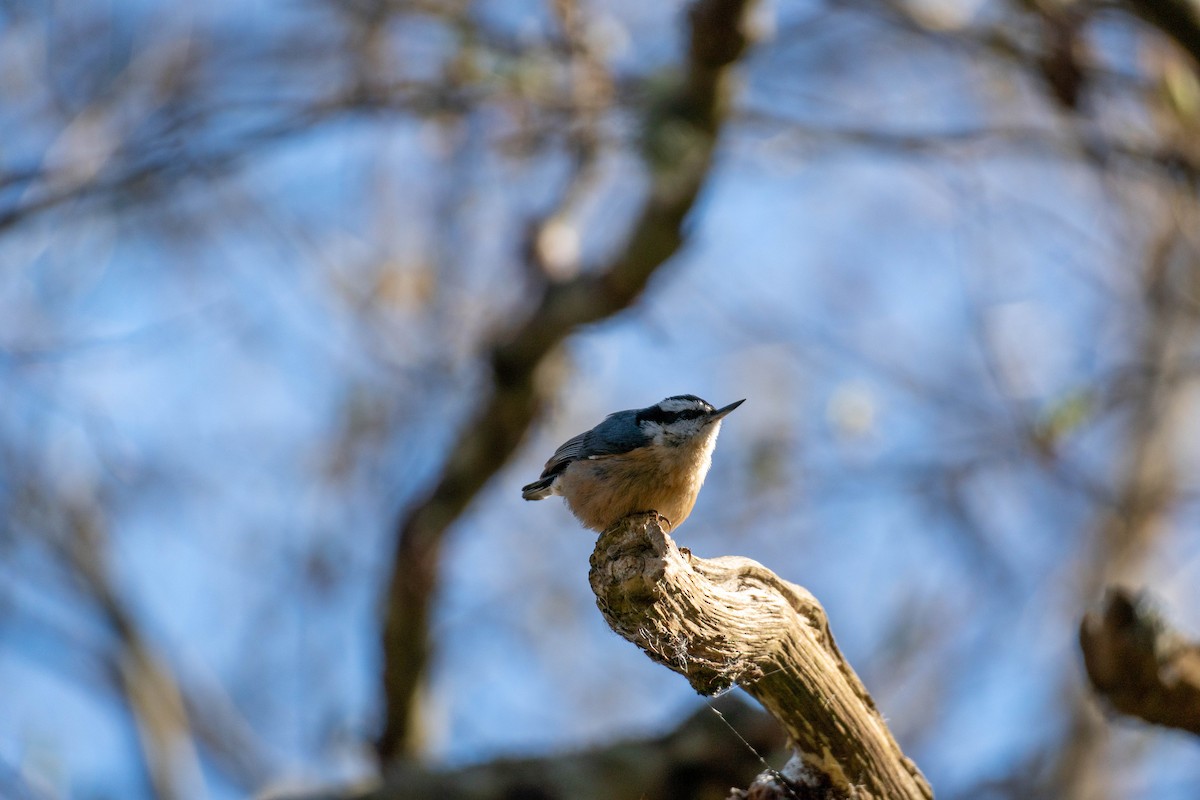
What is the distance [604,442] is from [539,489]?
420 millimetres

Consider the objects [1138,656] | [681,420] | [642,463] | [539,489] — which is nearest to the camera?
[1138,656]

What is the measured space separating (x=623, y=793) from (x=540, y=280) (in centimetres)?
228

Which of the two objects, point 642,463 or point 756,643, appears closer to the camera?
point 756,643

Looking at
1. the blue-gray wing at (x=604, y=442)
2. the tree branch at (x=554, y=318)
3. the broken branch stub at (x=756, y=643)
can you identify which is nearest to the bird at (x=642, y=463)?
the blue-gray wing at (x=604, y=442)

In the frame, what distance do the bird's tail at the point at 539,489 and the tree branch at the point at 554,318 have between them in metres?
1.09

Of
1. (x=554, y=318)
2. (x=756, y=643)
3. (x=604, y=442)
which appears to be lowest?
(x=554, y=318)

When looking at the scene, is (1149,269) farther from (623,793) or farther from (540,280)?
(623,793)

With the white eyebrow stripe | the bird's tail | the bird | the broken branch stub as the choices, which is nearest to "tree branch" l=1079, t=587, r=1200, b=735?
the broken branch stub

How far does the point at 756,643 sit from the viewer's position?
2361 millimetres

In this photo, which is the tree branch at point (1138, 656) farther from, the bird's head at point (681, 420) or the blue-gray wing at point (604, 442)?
the blue-gray wing at point (604, 442)

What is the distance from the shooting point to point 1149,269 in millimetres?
7195

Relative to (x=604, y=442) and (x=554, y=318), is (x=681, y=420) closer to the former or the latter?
(x=604, y=442)

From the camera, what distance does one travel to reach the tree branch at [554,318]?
458cm

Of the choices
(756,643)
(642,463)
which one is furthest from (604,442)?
(756,643)
